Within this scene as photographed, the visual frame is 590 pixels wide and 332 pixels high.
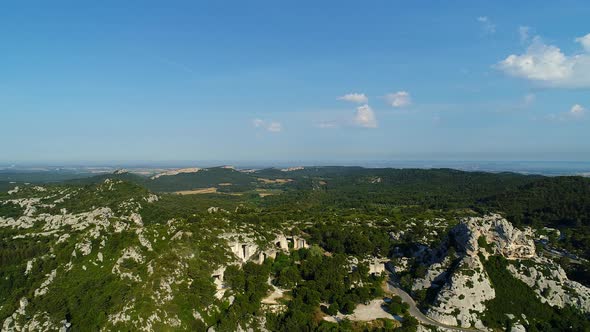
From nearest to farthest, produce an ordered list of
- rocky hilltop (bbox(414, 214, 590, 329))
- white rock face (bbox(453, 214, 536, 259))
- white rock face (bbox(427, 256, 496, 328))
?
white rock face (bbox(427, 256, 496, 328)) < rocky hilltop (bbox(414, 214, 590, 329)) < white rock face (bbox(453, 214, 536, 259))

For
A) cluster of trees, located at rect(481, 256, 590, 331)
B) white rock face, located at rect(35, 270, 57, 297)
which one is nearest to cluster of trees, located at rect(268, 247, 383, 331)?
cluster of trees, located at rect(481, 256, 590, 331)

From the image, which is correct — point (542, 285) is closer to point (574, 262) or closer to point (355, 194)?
point (574, 262)

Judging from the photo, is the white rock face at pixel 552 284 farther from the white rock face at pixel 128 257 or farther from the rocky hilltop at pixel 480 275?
the white rock face at pixel 128 257

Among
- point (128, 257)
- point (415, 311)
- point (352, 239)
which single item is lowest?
point (415, 311)

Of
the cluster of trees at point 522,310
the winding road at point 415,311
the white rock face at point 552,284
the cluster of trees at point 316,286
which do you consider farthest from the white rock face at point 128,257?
the white rock face at point 552,284

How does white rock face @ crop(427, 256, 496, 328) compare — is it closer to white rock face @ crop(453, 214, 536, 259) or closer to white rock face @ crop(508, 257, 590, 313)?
white rock face @ crop(453, 214, 536, 259)

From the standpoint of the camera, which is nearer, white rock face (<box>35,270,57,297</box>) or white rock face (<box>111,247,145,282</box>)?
white rock face (<box>35,270,57,297</box>)

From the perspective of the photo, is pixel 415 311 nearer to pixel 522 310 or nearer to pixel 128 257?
pixel 522 310

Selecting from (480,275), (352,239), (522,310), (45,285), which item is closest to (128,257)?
(45,285)

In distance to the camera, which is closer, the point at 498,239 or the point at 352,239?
the point at 498,239

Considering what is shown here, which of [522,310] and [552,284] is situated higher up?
[552,284]
